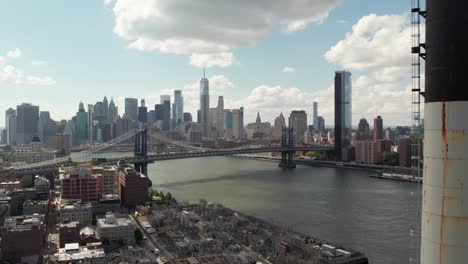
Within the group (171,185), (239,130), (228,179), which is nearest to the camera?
(171,185)

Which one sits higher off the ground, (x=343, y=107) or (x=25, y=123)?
(x=343, y=107)

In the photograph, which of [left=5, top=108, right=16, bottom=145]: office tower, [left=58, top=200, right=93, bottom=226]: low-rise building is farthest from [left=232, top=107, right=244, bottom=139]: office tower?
[left=58, top=200, right=93, bottom=226]: low-rise building

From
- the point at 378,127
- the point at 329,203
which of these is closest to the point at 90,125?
the point at 378,127

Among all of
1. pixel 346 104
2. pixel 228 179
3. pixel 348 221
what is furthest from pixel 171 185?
pixel 346 104

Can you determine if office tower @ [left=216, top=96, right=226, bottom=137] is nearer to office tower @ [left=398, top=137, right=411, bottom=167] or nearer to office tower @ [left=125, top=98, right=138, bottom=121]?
office tower @ [left=125, top=98, right=138, bottom=121]

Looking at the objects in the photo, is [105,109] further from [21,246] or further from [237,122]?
[21,246]

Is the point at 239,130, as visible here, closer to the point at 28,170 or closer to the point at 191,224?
the point at 28,170
